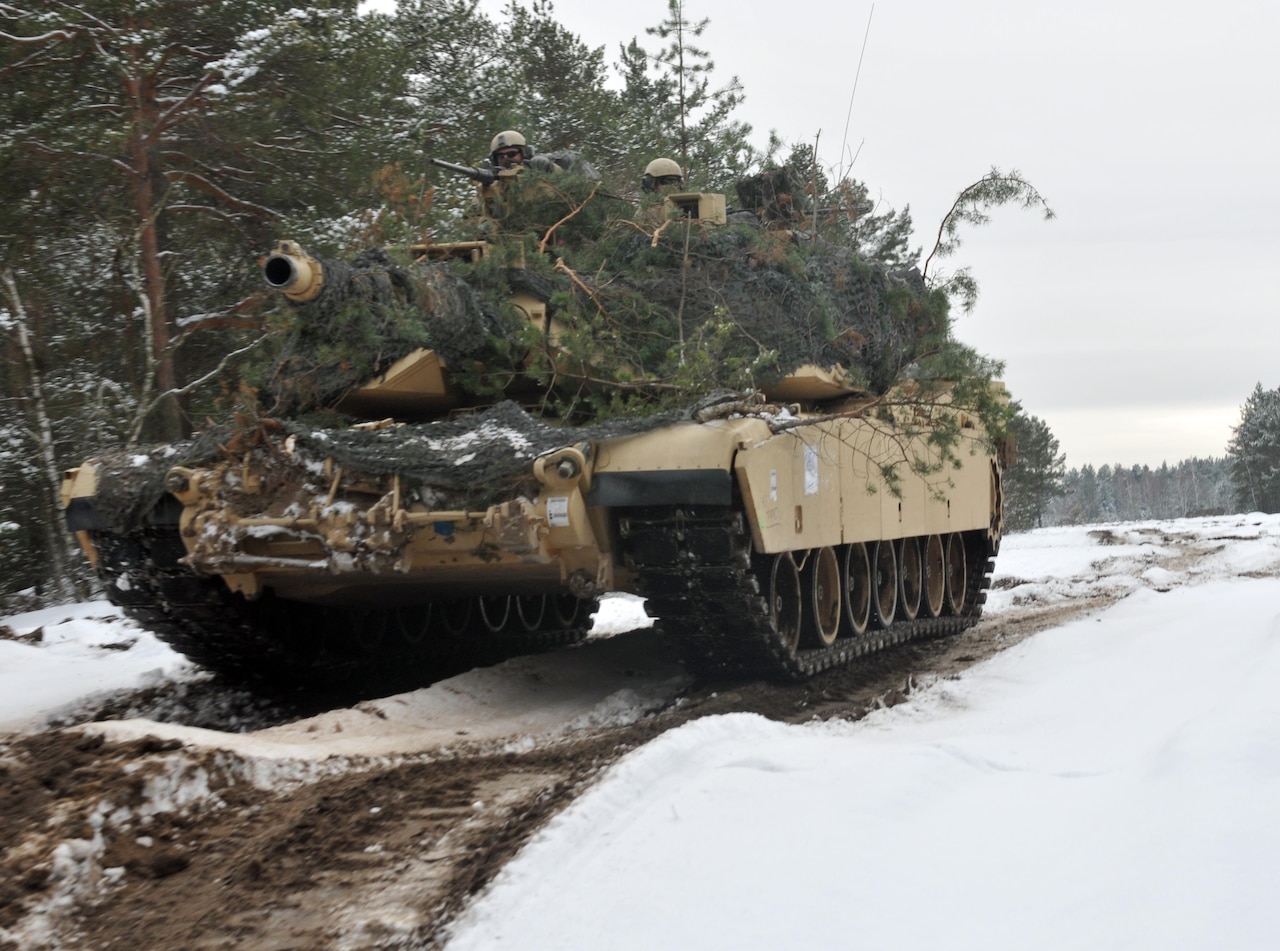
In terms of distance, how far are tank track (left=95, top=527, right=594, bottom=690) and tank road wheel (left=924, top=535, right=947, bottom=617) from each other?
3.41 m

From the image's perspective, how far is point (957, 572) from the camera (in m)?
12.2

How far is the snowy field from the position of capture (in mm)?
3387

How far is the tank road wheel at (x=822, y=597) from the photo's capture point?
28.4ft

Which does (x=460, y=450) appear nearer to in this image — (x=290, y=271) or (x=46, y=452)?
(x=290, y=271)

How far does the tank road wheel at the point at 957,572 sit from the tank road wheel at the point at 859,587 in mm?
2434

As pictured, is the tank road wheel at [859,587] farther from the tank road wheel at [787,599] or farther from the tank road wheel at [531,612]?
the tank road wheel at [531,612]

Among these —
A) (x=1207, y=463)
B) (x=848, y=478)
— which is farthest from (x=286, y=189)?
(x=1207, y=463)

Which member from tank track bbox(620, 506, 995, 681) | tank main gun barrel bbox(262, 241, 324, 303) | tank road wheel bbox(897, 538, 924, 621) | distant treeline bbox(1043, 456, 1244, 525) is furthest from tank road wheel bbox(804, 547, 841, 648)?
distant treeline bbox(1043, 456, 1244, 525)

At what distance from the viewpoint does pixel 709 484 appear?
666cm

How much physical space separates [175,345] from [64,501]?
22.5ft

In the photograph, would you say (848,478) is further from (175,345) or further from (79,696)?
(175,345)

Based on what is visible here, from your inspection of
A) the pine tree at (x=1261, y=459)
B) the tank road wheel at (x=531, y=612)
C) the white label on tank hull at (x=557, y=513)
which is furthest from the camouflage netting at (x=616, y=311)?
the pine tree at (x=1261, y=459)

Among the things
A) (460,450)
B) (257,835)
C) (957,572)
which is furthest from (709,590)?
(957,572)

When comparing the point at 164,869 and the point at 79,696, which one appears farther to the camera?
the point at 79,696
